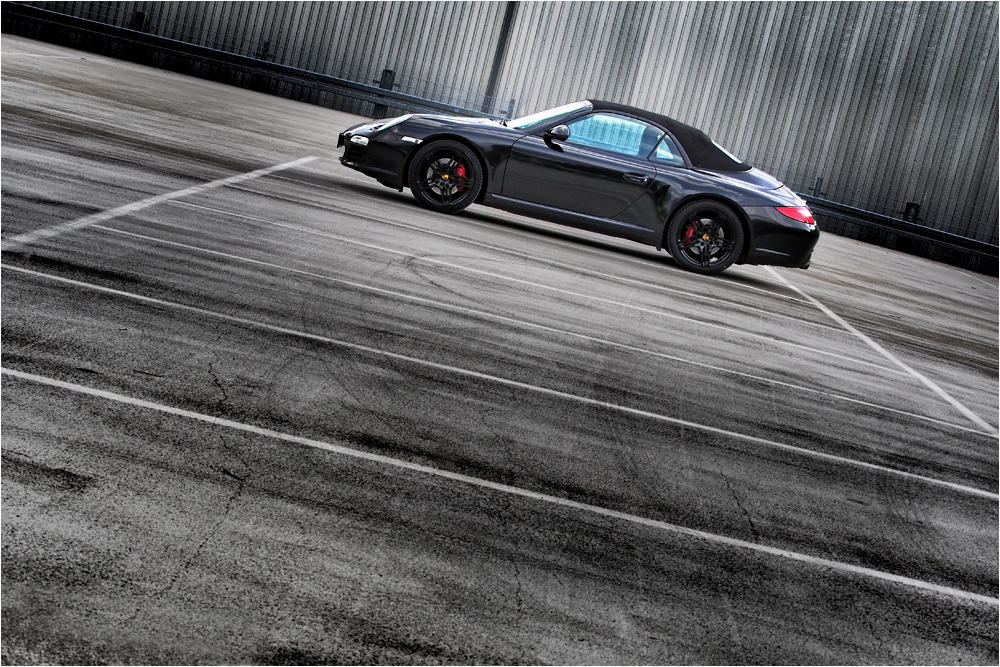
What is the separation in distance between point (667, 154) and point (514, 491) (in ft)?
23.8

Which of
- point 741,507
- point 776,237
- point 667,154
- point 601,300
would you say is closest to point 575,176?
point 667,154

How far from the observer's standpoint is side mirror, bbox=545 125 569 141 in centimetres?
1016

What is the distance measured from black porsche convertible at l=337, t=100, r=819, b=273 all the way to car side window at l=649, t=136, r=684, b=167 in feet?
0.03

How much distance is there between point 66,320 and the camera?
456 cm

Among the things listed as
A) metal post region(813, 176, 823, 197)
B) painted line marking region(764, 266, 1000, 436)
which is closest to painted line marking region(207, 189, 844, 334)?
painted line marking region(764, 266, 1000, 436)

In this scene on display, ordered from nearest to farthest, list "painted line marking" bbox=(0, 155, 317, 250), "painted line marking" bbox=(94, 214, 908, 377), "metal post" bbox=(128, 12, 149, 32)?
1. "painted line marking" bbox=(0, 155, 317, 250)
2. "painted line marking" bbox=(94, 214, 908, 377)
3. "metal post" bbox=(128, 12, 149, 32)

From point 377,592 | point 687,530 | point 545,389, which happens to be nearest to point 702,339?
point 545,389

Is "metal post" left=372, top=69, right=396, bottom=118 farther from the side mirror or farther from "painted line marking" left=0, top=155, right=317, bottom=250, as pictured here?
the side mirror

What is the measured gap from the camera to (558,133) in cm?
1019

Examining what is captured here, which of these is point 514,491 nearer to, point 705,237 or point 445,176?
point 445,176

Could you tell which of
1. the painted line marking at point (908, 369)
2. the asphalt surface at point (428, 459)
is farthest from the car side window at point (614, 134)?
the painted line marking at point (908, 369)

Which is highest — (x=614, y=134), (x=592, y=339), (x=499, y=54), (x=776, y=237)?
(x=499, y=54)

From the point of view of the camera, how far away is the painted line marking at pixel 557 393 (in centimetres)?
507

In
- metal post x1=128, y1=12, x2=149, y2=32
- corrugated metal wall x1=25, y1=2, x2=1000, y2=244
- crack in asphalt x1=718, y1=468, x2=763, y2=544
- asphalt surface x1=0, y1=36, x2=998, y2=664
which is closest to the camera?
asphalt surface x1=0, y1=36, x2=998, y2=664
